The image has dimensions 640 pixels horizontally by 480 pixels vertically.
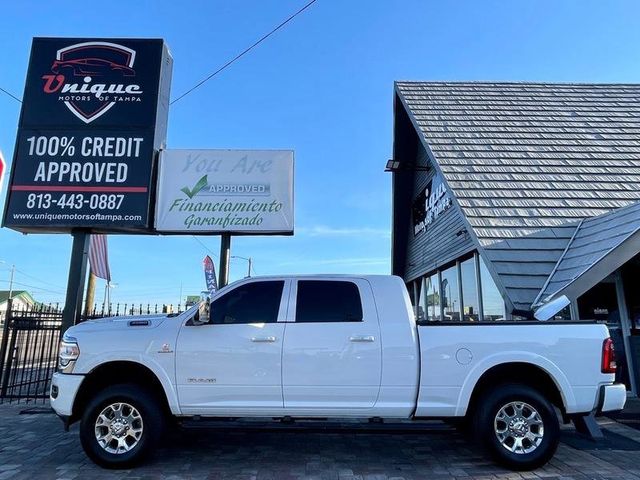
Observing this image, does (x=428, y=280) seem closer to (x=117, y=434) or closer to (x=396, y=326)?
(x=396, y=326)

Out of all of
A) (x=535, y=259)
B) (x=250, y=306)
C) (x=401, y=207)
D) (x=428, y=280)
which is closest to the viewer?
(x=250, y=306)

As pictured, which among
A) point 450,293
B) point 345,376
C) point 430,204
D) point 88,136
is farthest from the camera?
point 430,204

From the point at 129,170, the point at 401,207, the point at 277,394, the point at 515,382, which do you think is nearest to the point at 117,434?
the point at 277,394

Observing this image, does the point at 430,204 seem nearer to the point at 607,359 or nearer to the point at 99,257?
the point at 607,359

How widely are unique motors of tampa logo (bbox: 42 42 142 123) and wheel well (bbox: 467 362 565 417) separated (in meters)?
7.84

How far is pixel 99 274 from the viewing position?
466 inches

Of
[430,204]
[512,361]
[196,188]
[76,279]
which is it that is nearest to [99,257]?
[76,279]

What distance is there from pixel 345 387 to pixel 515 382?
181 centimetres

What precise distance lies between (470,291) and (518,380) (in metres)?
5.75

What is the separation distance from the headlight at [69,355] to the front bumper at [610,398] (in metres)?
5.48

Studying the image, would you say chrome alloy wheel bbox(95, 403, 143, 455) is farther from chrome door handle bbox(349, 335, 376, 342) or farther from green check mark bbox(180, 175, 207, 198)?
green check mark bbox(180, 175, 207, 198)

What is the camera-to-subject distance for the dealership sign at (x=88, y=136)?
8547 mm

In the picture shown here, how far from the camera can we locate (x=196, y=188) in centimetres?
892

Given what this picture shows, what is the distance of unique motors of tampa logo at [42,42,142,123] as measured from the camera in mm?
8883
